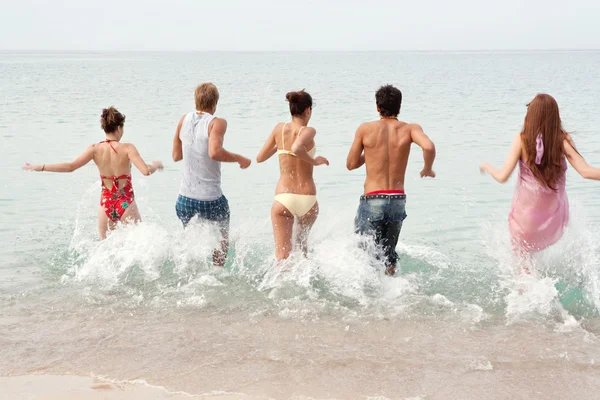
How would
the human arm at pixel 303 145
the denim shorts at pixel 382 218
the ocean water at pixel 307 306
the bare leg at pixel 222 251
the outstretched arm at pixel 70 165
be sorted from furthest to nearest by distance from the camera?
1. the bare leg at pixel 222 251
2. the outstretched arm at pixel 70 165
3. the denim shorts at pixel 382 218
4. the human arm at pixel 303 145
5. the ocean water at pixel 307 306

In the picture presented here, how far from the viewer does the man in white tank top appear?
609cm

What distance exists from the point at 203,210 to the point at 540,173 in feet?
9.13

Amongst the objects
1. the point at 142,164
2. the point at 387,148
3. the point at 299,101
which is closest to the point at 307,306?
the point at 387,148

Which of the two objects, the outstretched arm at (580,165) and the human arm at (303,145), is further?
the human arm at (303,145)

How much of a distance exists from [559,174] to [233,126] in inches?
617

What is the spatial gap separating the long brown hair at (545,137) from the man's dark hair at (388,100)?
100 cm

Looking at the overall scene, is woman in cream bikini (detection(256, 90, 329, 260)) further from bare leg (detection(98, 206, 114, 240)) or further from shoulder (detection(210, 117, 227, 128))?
bare leg (detection(98, 206, 114, 240))

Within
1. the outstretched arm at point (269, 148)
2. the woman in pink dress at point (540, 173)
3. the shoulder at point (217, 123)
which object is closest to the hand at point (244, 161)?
the outstretched arm at point (269, 148)

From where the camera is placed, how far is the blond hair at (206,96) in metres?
6.11

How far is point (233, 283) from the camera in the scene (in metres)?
Result: 6.48

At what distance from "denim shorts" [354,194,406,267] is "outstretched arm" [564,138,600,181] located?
4.20 ft

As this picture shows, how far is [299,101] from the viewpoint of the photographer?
5781mm

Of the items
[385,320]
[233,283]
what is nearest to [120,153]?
[233,283]

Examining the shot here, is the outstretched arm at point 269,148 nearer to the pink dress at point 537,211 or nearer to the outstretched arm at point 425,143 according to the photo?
the outstretched arm at point 425,143
